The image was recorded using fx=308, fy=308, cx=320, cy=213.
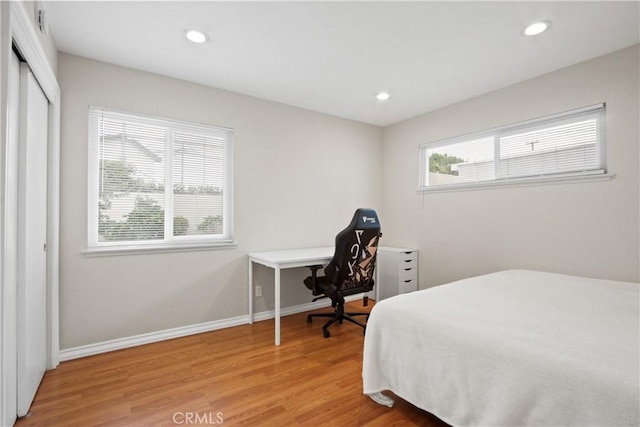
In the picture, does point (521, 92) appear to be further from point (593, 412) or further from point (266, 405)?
point (266, 405)

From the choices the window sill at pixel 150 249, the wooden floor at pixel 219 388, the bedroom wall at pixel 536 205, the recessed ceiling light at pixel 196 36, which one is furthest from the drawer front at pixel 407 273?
the recessed ceiling light at pixel 196 36

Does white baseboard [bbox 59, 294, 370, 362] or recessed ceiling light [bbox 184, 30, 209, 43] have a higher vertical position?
recessed ceiling light [bbox 184, 30, 209, 43]

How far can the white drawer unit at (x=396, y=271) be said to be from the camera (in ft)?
12.3

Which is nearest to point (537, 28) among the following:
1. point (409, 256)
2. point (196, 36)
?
point (196, 36)

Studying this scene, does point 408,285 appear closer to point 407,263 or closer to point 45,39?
point 407,263

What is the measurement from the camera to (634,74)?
231 cm

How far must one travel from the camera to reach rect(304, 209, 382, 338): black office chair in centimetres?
274

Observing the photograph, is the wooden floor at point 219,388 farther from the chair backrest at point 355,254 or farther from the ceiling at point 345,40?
the ceiling at point 345,40

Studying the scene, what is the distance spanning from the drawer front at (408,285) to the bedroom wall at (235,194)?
1.02 m

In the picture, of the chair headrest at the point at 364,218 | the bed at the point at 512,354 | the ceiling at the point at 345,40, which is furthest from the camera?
the chair headrest at the point at 364,218

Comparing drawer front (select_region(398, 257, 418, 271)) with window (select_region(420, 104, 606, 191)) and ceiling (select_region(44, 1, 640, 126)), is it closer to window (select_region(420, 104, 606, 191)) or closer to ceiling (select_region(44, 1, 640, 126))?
window (select_region(420, 104, 606, 191))

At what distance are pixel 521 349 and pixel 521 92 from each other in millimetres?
2645

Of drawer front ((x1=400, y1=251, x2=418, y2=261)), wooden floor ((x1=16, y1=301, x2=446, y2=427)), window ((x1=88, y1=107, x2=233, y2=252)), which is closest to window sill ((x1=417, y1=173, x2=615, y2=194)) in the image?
drawer front ((x1=400, y1=251, x2=418, y2=261))

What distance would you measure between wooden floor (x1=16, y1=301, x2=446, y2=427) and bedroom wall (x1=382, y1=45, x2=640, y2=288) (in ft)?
5.42
